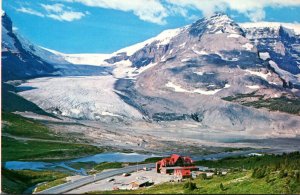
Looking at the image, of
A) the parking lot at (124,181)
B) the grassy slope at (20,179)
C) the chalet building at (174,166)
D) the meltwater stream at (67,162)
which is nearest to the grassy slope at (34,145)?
the meltwater stream at (67,162)

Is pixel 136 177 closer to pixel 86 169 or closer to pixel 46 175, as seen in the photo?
pixel 46 175

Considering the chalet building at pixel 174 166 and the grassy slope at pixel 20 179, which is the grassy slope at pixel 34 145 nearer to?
the grassy slope at pixel 20 179

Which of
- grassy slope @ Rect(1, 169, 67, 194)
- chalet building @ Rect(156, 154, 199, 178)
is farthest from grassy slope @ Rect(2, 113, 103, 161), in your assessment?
chalet building @ Rect(156, 154, 199, 178)

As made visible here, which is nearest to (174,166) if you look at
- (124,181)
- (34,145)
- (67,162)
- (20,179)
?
(124,181)

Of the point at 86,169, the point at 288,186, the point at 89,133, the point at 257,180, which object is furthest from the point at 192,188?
the point at 89,133

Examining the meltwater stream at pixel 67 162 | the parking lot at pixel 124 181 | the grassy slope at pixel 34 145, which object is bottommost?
the parking lot at pixel 124 181

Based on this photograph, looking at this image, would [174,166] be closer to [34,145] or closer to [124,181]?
[124,181]

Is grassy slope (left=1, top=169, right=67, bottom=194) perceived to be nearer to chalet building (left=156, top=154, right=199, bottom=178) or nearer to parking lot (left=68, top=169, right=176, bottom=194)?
parking lot (left=68, top=169, right=176, bottom=194)
